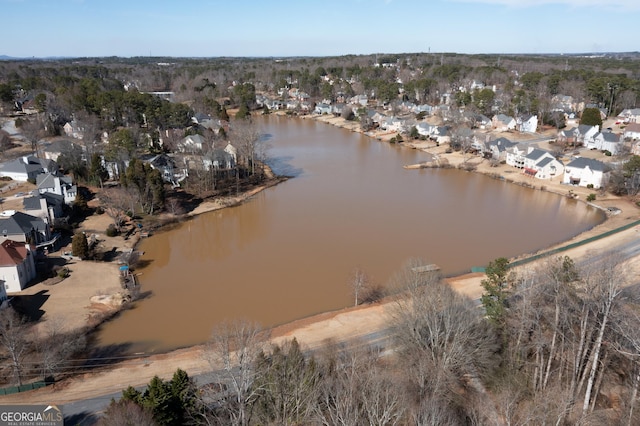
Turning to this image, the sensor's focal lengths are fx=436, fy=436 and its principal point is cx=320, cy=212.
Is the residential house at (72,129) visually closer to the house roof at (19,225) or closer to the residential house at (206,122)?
the residential house at (206,122)

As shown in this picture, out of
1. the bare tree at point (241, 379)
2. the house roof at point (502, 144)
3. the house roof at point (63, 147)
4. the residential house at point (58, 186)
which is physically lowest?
the bare tree at point (241, 379)

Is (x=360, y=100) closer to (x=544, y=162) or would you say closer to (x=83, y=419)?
(x=544, y=162)

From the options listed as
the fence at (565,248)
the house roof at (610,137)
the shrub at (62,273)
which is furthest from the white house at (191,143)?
the house roof at (610,137)

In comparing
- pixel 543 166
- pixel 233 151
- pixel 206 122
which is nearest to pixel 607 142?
pixel 543 166

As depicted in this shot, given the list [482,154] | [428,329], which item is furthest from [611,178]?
[428,329]

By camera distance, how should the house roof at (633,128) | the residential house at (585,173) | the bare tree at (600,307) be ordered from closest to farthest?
the bare tree at (600,307) < the residential house at (585,173) < the house roof at (633,128)
